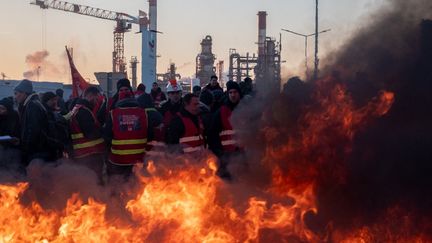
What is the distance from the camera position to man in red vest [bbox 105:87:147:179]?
7.83 meters

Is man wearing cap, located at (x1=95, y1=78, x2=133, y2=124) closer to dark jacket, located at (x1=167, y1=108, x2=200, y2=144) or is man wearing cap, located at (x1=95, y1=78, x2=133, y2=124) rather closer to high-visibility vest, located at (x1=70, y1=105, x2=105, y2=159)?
high-visibility vest, located at (x1=70, y1=105, x2=105, y2=159)

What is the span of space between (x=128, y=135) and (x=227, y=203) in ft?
8.18

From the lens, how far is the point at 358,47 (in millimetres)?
5504

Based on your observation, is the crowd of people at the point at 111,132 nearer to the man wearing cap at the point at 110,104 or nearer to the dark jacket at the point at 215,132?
the dark jacket at the point at 215,132

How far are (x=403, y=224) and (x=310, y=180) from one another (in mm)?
942

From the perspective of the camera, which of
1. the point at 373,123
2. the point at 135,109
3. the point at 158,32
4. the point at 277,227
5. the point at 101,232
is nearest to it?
the point at 373,123

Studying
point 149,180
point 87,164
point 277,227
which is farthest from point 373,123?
point 87,164

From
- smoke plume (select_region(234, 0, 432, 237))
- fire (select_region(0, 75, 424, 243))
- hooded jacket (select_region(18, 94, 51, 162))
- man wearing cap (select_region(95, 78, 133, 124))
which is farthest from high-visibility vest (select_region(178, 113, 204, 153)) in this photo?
smoke plume (select_region(234, 0, 432, 237))

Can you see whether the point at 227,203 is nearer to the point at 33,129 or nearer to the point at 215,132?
the point at 215,132

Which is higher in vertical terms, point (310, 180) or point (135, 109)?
point (135, 109)

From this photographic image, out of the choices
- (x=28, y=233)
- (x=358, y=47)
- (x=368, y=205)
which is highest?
(x=358, y=47)

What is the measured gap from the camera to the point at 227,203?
586cm

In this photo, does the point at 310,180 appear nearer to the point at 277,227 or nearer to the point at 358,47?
the point at 277,227

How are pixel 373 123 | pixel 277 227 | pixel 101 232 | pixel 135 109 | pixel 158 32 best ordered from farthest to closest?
pixel 158 32, pixel 135 109, pixel 101 232, pixel 277 227, pixel 373 123
